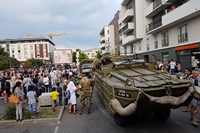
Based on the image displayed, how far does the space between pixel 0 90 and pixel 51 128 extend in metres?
6.65

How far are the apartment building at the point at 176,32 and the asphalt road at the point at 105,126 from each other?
11746mm

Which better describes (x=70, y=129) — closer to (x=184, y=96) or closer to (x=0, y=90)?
(x=184, y=96)

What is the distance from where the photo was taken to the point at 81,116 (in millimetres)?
7633

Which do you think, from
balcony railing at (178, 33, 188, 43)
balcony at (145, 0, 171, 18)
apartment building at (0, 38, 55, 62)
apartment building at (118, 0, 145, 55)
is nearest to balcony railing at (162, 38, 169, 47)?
balcony railing at (178, 33, 188, 43)

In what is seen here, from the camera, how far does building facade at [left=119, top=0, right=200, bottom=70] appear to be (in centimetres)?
1677

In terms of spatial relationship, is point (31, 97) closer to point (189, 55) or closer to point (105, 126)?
point (105, 126)

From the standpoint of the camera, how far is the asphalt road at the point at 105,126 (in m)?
5.78

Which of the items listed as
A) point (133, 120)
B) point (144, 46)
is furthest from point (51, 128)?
point (144, 46)

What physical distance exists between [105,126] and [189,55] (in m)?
14.8

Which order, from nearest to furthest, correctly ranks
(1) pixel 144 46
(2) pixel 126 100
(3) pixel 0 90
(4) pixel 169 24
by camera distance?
(2) pixel 126 100 → (3) pixel 0 90 → (4) pixel 169 24 → (1) pixel 144 46

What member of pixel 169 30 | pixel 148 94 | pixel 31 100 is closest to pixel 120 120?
pixel 148 94

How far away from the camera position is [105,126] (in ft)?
20.6

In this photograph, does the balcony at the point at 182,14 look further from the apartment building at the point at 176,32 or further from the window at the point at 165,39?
the window at the point at 165,39

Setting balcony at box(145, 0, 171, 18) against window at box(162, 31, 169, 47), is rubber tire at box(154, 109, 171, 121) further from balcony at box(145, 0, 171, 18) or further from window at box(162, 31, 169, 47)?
balcony at box(145, 0, 171, 18)
